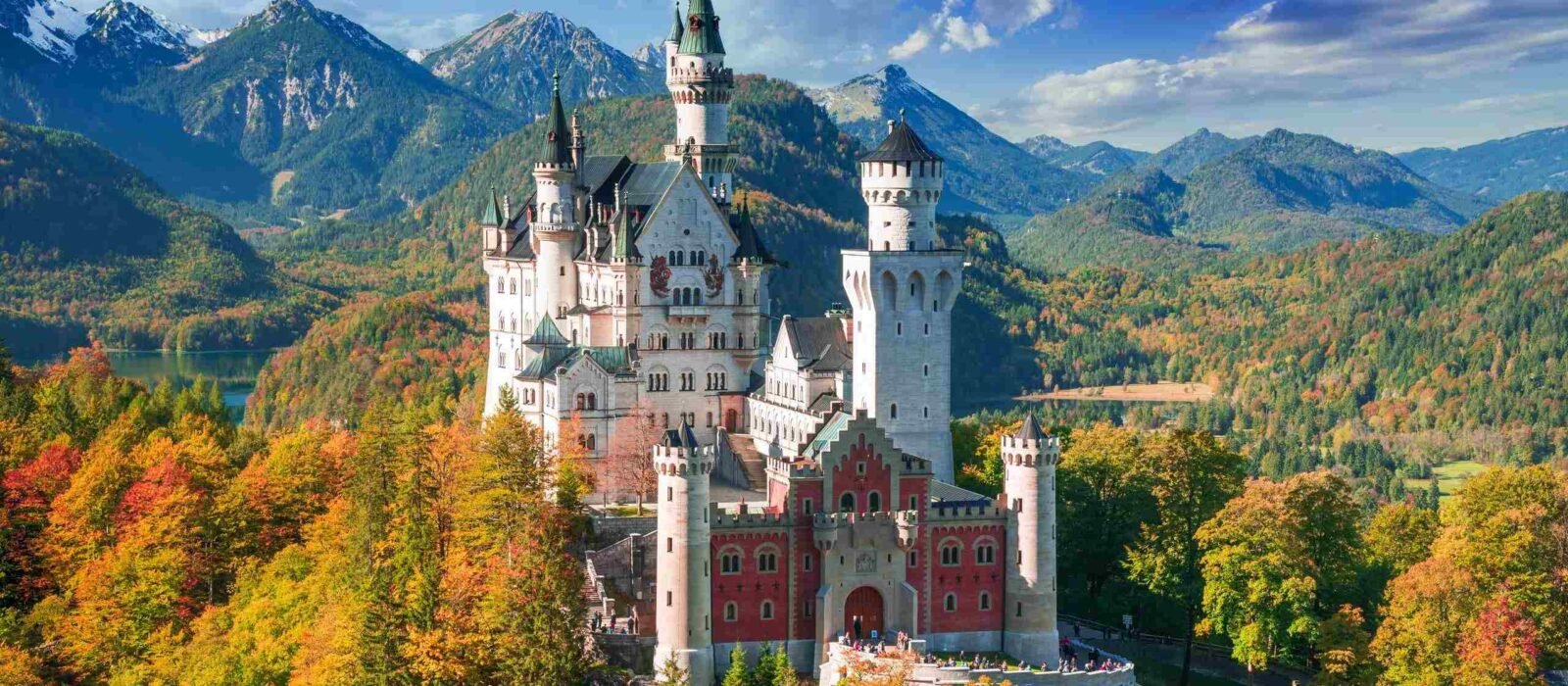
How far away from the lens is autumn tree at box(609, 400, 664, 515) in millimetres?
96312

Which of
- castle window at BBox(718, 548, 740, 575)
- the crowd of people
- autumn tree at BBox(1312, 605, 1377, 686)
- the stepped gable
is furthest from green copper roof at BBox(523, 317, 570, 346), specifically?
autumn tree at BBox(1312, 605, 1377, 686)

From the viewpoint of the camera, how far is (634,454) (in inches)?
3888

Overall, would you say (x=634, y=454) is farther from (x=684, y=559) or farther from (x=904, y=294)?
(x=684, y=559)

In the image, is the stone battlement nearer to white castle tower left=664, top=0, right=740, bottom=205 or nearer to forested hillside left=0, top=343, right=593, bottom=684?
forested hillside left=0, top=343, right=593, bottom=684

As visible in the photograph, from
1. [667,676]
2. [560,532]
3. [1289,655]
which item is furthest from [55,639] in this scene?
[1289,655]

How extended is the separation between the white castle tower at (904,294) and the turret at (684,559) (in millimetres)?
15693

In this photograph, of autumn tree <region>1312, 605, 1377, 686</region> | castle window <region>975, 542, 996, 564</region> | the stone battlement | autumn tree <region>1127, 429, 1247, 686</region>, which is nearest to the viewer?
the stone battlement

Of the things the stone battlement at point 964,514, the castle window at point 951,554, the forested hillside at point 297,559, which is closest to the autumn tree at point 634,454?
the forested hillside at point 297,559

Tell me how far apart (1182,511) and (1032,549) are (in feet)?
55.2

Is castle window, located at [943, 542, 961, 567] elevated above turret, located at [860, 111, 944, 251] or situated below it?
below

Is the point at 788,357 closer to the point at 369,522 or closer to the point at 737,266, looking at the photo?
the point at 737,266

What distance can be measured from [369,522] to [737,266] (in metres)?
26.7

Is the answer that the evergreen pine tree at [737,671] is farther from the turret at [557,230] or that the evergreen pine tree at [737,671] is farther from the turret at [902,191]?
the turret at [557,230]

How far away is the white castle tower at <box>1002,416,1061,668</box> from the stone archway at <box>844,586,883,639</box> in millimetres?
5562
